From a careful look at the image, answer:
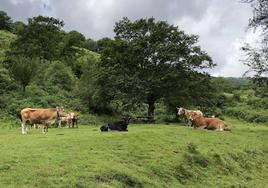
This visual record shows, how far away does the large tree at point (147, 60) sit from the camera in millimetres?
39406

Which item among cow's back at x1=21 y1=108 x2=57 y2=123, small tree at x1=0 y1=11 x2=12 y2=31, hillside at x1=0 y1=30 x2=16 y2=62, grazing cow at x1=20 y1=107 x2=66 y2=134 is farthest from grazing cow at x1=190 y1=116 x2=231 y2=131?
small tree at x1=0 y1=11 x2=12 y2=31

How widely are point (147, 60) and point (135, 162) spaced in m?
25.7

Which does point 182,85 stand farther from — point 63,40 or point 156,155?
point 63,40

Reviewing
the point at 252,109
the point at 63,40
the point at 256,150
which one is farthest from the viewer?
the point at 63,40

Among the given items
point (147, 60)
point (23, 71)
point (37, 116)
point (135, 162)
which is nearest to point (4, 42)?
point (23, 71)

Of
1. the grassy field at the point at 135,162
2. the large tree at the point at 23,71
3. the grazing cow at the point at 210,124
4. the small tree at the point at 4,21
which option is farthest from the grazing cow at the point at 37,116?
the small tree at the point at 4,21

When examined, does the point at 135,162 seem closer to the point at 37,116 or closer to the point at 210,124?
the point at 37,116

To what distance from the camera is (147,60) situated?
40938 mm

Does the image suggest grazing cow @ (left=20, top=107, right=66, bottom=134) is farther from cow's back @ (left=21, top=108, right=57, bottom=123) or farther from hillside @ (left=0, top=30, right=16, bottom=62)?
hillside @ (left=0, top=30, right=16, bottom=62)

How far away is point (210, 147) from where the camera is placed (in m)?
21.0

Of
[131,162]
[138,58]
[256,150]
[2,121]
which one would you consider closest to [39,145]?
[131,162]

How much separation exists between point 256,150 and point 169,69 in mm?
18668

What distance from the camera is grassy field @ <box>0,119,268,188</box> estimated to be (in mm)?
12875

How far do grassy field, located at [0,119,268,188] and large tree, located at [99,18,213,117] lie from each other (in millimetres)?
16422
